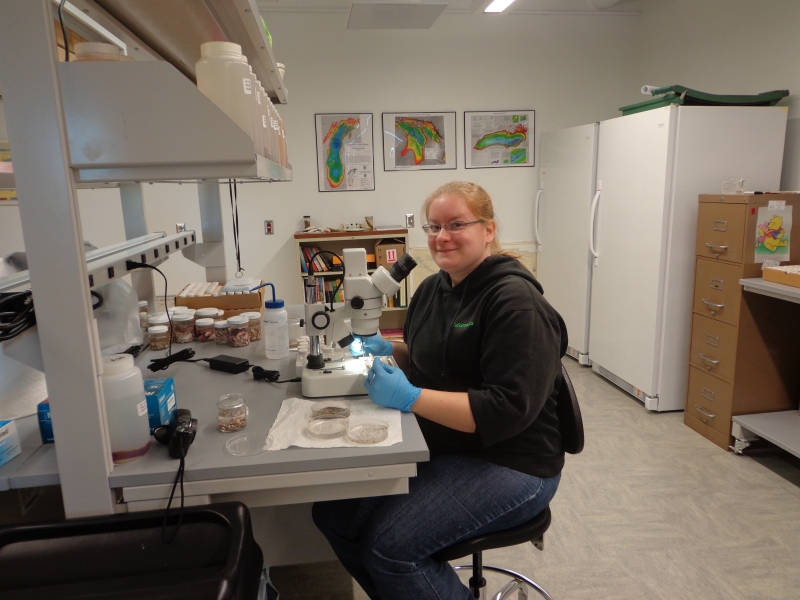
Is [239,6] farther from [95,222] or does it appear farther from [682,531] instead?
[95,222]

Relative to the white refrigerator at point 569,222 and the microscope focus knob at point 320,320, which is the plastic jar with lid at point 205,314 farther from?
the white refrigerator at point 569,222

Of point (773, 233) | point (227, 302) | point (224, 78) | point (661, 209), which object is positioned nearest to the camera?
point (224, 78)

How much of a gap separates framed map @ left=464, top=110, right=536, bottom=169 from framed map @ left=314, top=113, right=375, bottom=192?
0.84 m

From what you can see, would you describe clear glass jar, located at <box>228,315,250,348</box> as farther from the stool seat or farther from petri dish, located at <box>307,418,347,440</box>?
the stool seat

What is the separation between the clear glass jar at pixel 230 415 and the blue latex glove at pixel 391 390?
31 cm

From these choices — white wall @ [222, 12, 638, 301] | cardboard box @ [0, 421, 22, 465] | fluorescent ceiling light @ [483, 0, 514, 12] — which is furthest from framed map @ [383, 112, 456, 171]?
cardboard box @ [0, 421, 22, 465]

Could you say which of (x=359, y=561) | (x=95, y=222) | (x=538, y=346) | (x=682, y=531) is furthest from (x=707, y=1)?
(x=95, y=222)

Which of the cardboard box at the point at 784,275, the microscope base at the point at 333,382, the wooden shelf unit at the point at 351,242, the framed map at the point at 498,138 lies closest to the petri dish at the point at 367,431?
the microscope base at the point at 333,382

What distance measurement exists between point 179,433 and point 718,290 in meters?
2.69

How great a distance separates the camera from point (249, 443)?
3.97ft

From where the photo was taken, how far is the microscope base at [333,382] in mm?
1456

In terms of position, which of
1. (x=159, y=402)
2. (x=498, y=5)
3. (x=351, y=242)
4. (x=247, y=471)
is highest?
(x=498, y=5)

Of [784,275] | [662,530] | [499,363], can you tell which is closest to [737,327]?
[784,275]

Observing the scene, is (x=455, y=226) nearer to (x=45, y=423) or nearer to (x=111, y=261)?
(x=111, y=261)
